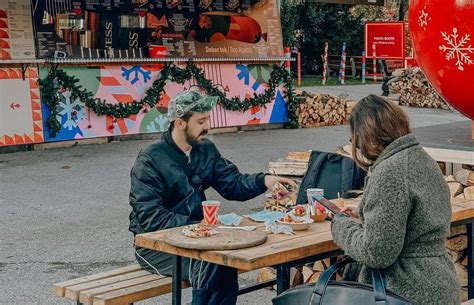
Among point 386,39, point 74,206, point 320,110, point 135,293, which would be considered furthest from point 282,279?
point 386,39

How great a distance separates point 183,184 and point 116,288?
736mm

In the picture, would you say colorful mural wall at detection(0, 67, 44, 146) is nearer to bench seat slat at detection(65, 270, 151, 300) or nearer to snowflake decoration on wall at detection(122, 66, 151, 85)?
snowflake decoration on wall at detection(122, 66, 151, 85)

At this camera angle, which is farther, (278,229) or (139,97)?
(139,97)

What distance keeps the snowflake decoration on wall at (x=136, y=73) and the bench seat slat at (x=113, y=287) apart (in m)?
9.12

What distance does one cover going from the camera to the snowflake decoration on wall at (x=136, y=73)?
14.1 metres

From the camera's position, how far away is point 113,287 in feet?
16.4

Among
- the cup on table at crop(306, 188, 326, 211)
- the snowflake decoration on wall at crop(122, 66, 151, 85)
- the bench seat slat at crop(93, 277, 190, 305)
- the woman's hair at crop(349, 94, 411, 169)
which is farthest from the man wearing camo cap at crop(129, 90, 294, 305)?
the snowflake decoration on wall at crop(122, 66, 151, 85)

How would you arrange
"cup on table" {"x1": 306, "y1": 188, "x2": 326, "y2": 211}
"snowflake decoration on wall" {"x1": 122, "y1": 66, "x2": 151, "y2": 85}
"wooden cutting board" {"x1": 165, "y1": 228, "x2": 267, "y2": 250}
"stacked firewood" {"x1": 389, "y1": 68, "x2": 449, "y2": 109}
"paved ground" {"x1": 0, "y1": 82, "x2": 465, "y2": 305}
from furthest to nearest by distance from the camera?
"stacked firewood" {"x1": 389, "y1": 68, "x2": 449, "y2": 109} < "snowflake decoration on wall" {"x1": 122, "y1": 66, "x2": 151, "y2": 85} < "paved ground" {"x1": 0, "y1": 82, "x2": 465, "y2": 305} < "cup on table" {"x1": 306, "y1": 188, "x2": 326, "y2": 211} < "wooden cutting board" {"x1": 165, "y1": 228, "x2": 267, "y2": 250}

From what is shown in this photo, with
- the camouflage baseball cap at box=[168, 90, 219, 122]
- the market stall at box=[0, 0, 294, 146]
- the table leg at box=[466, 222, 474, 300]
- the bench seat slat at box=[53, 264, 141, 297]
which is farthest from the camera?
the market stall at box=[0, 0, 294, 146]

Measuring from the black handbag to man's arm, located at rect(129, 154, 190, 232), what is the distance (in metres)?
1.26

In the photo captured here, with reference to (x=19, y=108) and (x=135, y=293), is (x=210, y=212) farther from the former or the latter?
(x=19, y=108)

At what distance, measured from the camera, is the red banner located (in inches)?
1055

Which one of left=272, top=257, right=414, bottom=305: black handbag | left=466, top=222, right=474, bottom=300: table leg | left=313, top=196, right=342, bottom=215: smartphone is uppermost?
left=313, top=196, right=342, bottom=215: smartphone

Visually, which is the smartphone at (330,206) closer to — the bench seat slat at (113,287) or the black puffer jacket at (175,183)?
the black puffer jacket at (175,183)
